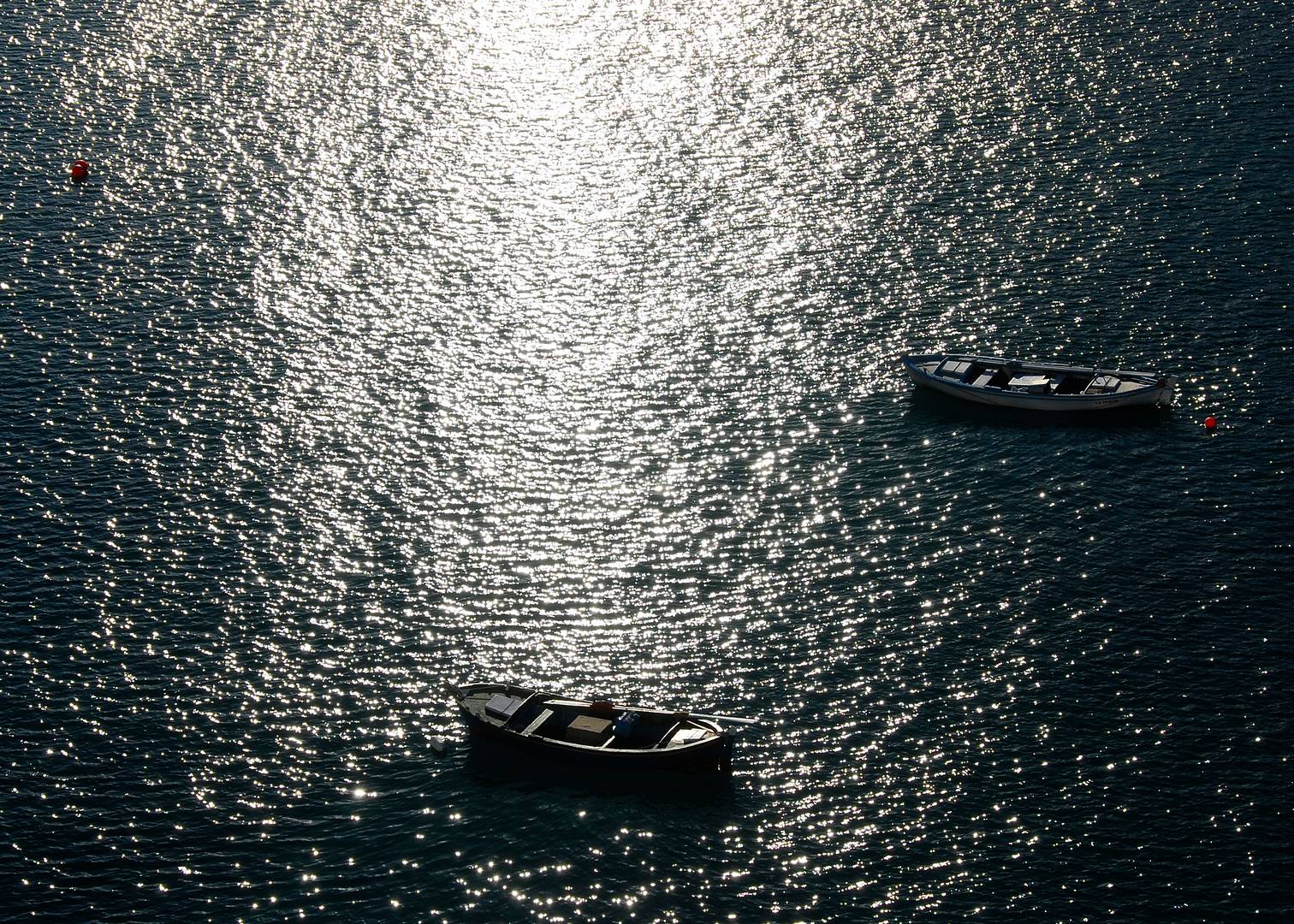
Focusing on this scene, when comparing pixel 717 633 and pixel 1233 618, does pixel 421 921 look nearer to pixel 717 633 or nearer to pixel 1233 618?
pixel 717 633

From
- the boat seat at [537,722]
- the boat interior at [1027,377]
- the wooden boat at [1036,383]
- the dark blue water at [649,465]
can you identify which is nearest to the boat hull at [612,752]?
the boat seat at [537,722]

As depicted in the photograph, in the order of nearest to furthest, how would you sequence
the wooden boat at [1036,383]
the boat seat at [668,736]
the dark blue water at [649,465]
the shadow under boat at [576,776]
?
the dark blue water at [649,465], the shadow under boat at [576,776], the boat seat at [668,736], the wooden boat at [1036,383]

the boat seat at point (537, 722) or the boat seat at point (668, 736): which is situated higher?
the boat seat at point (537, 722)

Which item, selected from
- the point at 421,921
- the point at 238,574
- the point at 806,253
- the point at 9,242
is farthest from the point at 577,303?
the point at 421,921

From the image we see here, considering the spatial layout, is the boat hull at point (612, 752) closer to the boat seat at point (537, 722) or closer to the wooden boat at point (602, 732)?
the wooden boat at point (602, 732)

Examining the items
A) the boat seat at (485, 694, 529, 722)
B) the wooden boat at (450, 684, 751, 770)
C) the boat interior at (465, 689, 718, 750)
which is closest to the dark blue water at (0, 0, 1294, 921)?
the wooden boat at (450, 684, 751, 770)

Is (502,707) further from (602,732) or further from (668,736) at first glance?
(668,736)

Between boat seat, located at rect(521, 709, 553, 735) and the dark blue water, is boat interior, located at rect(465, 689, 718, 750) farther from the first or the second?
the dark blue water
